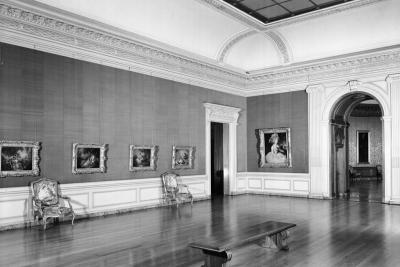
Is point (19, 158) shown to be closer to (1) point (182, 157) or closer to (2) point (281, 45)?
(1) point (182, 157)

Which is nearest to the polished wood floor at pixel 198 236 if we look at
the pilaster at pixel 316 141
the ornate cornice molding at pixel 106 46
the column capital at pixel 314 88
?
the pilaster at pixel 316 141

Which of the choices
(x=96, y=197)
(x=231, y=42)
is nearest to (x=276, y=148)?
(x=231, y=42)

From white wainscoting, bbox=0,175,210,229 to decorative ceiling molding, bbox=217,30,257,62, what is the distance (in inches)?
194

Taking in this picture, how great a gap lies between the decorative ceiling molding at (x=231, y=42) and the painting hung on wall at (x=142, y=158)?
15.9 ft

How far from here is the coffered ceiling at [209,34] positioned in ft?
32.0

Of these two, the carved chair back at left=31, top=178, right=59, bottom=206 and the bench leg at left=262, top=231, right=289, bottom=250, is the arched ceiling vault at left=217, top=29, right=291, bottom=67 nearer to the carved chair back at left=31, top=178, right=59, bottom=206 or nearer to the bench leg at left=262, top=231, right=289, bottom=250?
the carved chair back at left=31, top=178, right=59, bottom=206

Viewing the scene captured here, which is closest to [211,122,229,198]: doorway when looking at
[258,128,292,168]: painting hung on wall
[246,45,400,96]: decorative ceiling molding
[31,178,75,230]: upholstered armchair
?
[258,128,292,168]: painting hung on wall

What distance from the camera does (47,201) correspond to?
9141 mm

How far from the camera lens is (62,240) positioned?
25.2 ft

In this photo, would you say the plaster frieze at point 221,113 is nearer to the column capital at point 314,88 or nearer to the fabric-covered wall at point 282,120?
the fabric-covered wall at point 282,120

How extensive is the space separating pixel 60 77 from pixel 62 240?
14.5ft

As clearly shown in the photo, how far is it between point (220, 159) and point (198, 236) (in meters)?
8.82

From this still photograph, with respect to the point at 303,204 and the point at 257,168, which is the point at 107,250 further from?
the point at 257,168

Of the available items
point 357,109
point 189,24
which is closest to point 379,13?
point 189,24
